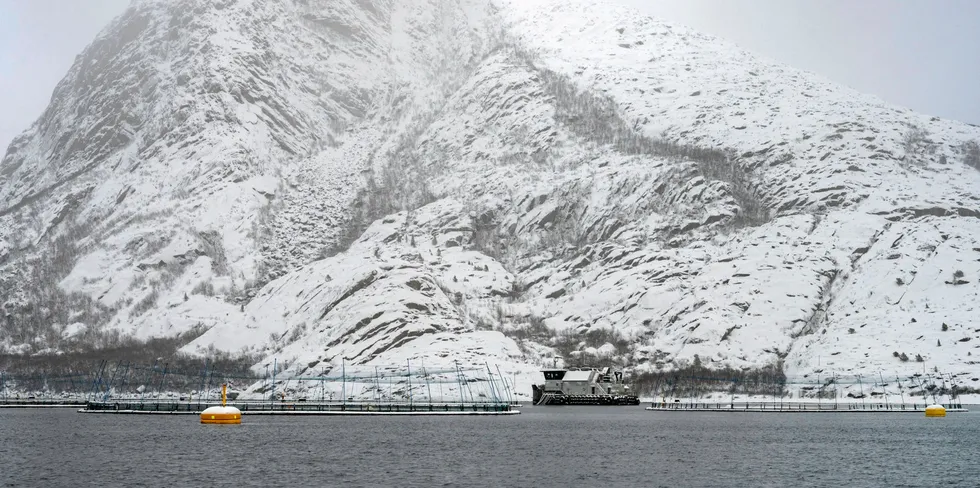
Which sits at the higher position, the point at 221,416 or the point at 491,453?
the point at 221,416

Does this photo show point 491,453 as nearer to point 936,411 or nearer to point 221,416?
point 221,416

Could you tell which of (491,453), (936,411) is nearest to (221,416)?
(491,453)

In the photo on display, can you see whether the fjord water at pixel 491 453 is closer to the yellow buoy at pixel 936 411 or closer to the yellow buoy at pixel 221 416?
the yellow buoy at pixel 221 416

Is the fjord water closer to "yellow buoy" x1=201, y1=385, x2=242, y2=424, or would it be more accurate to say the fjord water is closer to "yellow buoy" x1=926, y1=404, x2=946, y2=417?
"yellow buoy" x1=201, y1=385, x2=242, y2=424

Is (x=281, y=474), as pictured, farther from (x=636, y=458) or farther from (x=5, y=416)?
(x=5, y=416)

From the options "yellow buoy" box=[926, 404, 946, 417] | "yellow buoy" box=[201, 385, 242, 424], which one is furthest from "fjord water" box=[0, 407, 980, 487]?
"yellow buoy" box=[926, 404, 946, 417]

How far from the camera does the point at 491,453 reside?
362ft

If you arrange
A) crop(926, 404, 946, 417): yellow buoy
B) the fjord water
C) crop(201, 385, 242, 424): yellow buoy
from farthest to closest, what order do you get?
crop(926, 404, 946, 417): yellow buoy → crop(201, 385, 242, 424): yellow buoy → the fjord water

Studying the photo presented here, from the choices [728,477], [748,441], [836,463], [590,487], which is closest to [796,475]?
[728,477]

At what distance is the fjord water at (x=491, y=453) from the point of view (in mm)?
87000

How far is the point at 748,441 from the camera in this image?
4934 inches

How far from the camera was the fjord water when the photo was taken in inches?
3425

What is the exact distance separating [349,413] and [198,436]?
67387mm

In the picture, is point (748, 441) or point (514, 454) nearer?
point (514, 454)
